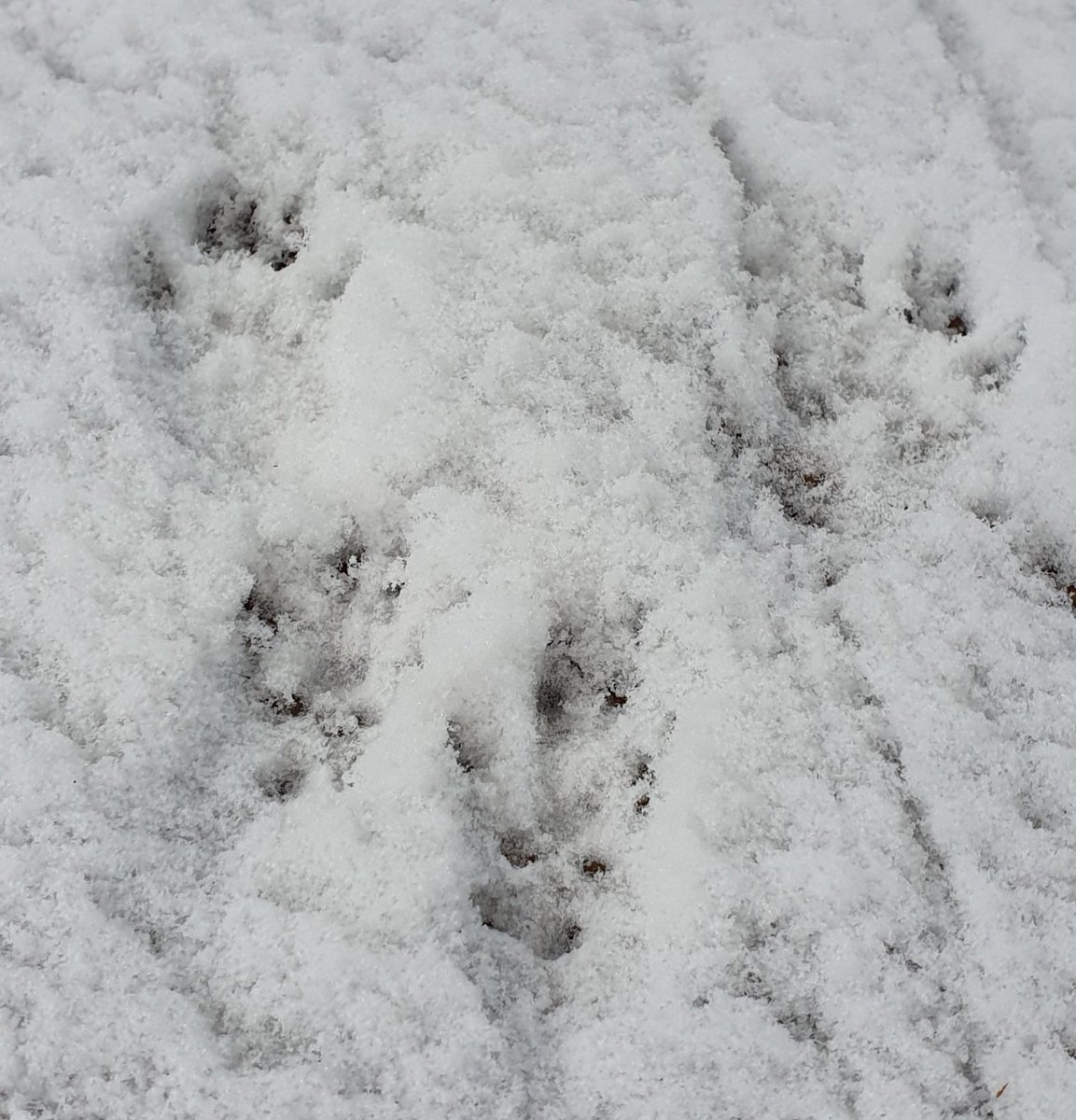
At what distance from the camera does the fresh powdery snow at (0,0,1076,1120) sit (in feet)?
5.11

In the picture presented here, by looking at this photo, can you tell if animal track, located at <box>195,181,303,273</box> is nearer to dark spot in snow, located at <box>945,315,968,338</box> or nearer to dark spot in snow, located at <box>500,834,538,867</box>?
dark spot in snow, located at <box>500,834,538,867</box>

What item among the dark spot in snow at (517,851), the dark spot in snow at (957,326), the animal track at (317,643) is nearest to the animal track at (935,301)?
the dark spot in snow at (957,326)

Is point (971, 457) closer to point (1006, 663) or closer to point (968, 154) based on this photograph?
point (1006, 663)

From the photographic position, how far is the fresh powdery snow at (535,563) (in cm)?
156

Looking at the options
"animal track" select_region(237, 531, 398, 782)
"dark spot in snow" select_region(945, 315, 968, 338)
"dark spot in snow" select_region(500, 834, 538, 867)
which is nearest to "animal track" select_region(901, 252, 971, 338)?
"dark spot in snow" select_region(945, 315, 968, 338)

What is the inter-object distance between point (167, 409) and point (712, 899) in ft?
4.94

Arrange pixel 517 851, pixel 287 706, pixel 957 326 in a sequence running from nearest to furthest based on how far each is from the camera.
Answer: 1. pixel 517 851
2. pixel 287 706
3. pixel 957 326

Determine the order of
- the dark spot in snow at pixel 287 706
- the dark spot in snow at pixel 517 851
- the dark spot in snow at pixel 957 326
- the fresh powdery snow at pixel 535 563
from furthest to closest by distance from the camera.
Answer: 1. the dark spot in snow at pixel 957 326
2. the dark spot in snow at pixel 287 706
3. the dark spot in snow at pixel 517 851
4. the fresh powdery snow at pixel 535 563

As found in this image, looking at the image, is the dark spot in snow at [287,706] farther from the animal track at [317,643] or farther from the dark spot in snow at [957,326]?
the dark spot in snow at [957,326]

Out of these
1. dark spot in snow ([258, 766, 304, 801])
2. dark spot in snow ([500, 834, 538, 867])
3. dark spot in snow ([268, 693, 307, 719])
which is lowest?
dark spot in snow ([258, 766, 304, 801])

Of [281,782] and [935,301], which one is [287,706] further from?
[935,301]

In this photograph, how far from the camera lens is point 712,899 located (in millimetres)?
1631

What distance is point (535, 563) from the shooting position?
1922 millimetres

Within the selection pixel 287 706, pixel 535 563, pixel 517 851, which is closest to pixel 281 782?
pixel 287 706
